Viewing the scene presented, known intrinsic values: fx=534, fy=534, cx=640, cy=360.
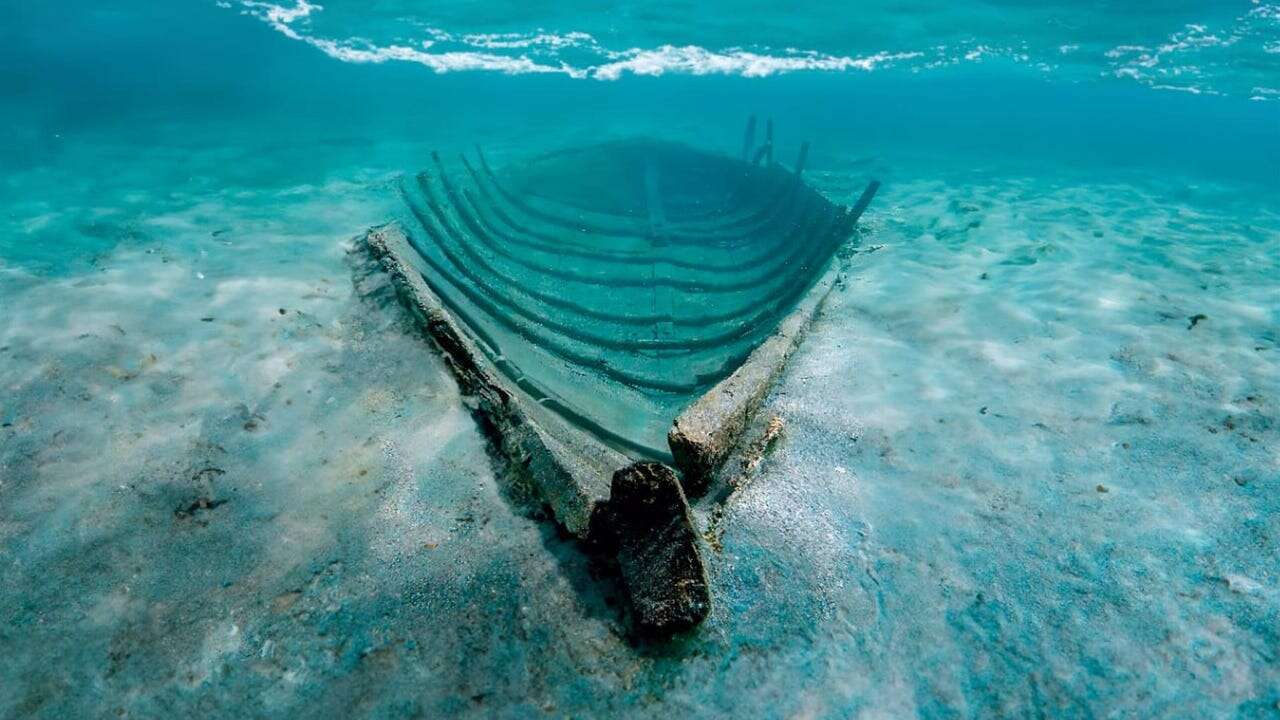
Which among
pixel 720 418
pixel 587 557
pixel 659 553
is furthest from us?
pixel 720 418

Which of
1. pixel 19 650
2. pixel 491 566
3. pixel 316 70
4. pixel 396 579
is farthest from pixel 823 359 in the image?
pixel 316 70

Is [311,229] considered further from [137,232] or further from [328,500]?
[328,500]

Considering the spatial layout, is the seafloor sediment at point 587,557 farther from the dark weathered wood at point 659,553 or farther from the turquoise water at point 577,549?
the dark weathered wood at point 659,553

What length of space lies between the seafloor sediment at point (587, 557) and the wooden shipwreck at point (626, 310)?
330mm

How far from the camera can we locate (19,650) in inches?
104

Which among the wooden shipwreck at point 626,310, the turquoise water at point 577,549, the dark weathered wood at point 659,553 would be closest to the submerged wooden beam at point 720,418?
the wooden shipwreck at point 626,310

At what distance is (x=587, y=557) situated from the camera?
2.92m

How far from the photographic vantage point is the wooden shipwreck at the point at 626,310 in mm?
2900

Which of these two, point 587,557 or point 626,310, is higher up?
point 587,557

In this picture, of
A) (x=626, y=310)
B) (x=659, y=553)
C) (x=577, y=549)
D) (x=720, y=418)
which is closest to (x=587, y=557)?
(x=577, y=549)

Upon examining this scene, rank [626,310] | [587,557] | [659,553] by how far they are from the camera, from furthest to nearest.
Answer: [626,310]
[587,557]
[659,553]

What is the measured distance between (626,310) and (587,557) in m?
6.11

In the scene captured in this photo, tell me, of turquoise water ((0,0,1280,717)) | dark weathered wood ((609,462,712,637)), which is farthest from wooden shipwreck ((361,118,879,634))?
turquoise water ((0,0,1280,717))

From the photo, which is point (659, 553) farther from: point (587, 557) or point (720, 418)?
point (720, 418)
